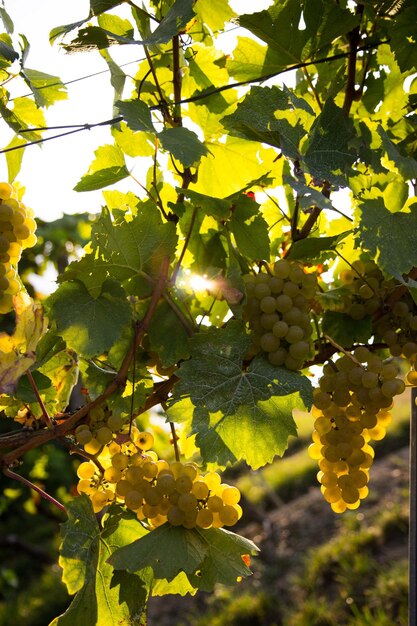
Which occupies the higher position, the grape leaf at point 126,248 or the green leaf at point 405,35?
the green leaf at point 405,35

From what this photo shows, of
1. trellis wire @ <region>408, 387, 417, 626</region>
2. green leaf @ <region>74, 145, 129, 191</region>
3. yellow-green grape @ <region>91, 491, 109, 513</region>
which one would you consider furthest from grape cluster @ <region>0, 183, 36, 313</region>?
trellis wire @ <region>408, 387, 417, 626</region>

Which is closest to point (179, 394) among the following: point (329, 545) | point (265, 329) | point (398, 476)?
point (265, 329)

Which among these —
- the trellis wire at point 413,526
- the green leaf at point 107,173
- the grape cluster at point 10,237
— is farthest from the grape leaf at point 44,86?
the trellis wire at point 413,526

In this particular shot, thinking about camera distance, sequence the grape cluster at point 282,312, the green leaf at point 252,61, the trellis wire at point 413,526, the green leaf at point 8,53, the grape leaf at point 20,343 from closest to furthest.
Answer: the grape leaf at point 20,343 < the grape cluster at point 282,312 < the green leaf at point 8,53 < the green leaf at point 252,61 < the trellis wire at point 413,526

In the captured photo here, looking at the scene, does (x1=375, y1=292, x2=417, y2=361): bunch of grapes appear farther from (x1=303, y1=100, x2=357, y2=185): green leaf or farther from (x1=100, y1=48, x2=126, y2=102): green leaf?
(x1=100, y1=48, x2=126, y2=102): green leaf

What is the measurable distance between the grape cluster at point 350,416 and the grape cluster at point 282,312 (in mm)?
59

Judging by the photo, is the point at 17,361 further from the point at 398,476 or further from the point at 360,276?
the point at 398,476

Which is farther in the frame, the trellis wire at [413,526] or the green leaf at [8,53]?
the trellis wire at [413,526]

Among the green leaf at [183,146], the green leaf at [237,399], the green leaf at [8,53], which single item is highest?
the green leaf at [8,53]

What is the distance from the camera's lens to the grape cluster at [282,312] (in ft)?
2.97

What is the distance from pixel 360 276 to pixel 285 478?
20.0 ft

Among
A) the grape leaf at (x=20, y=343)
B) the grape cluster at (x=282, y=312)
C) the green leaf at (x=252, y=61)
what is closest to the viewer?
the grape leaf at (x=20, y=343)

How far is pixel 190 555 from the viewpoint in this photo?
839mm

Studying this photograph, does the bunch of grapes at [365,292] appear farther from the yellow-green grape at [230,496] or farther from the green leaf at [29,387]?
the green leaf at [29,387]
